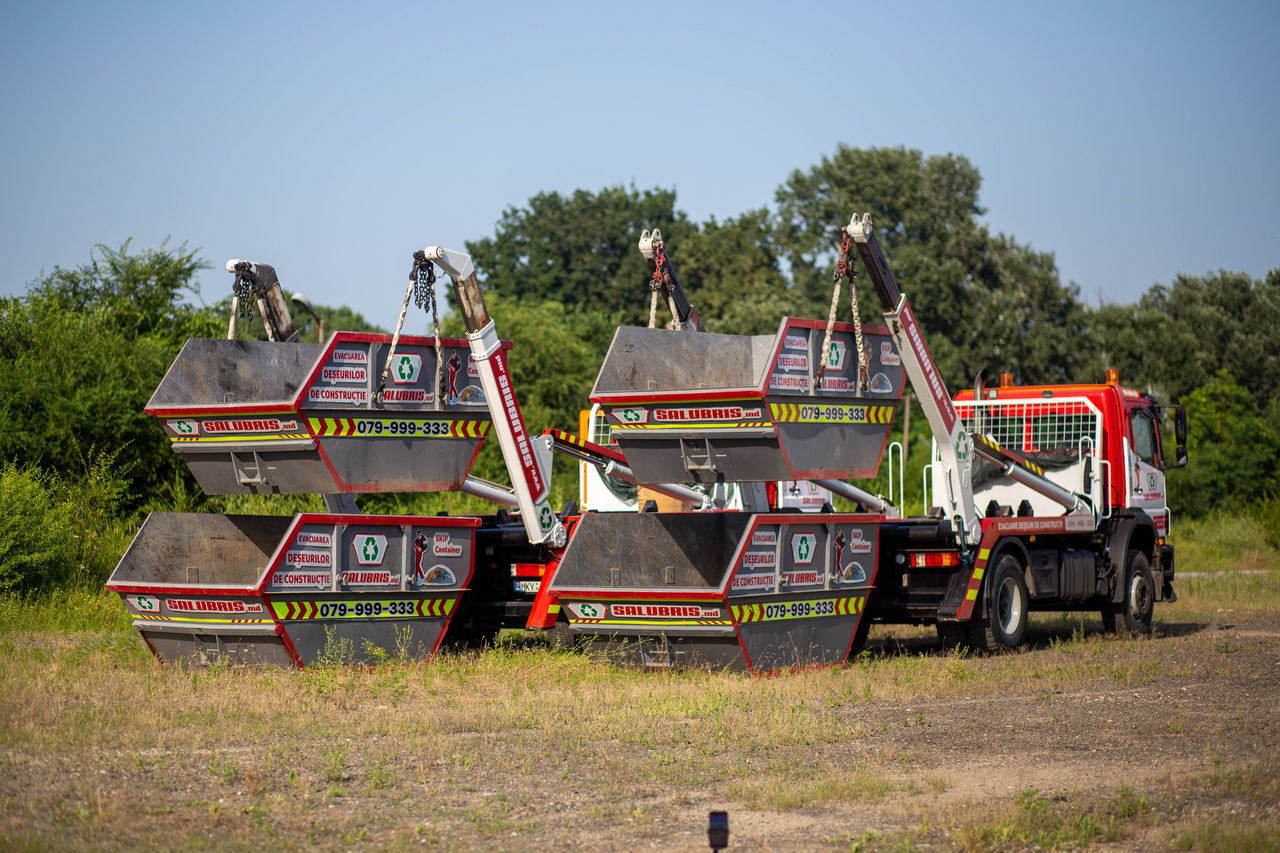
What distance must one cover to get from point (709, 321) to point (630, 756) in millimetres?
44881

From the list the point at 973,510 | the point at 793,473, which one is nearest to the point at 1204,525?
the point at 973,510

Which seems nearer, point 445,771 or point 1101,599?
point 445,771

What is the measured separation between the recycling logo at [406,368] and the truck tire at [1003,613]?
19.3ft

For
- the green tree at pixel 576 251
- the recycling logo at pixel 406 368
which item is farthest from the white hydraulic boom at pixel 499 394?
the green tree at pixel 576 251

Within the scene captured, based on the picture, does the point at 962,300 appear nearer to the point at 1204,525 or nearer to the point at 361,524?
the point at 1204,525

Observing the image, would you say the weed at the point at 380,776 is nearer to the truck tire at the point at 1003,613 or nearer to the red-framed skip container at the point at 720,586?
the red-framed skip container at the point at 720,586

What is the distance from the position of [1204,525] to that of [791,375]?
22.8m

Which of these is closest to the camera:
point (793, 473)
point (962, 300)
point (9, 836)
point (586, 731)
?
point (9, 836)

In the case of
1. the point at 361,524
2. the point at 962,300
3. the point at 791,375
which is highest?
the point at 962,300

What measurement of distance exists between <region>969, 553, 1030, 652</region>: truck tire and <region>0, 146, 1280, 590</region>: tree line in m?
5.04

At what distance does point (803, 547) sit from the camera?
11.9 meters

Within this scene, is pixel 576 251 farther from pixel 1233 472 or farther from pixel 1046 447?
pixel 1046 447

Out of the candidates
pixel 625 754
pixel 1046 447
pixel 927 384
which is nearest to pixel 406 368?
pixel 927 384

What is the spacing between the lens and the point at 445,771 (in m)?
7.81
